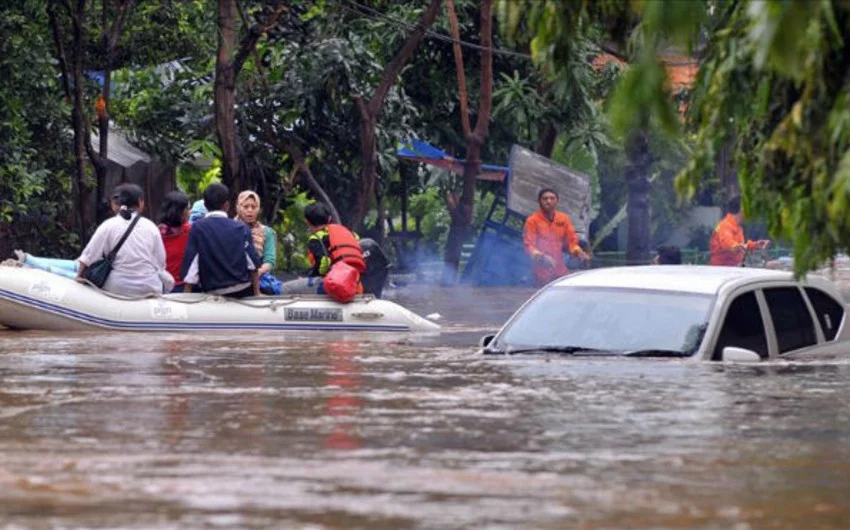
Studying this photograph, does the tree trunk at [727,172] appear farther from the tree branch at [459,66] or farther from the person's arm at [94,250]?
the person's arm at [94,250]

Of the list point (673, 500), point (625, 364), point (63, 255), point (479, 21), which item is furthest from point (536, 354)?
point (479, 21)

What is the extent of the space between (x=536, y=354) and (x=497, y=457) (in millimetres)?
3211

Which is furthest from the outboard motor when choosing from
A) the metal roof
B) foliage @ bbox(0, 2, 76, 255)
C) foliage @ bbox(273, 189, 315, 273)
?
foliage @ bbox(273, 189, 315, 273)

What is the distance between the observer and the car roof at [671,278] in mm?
12625

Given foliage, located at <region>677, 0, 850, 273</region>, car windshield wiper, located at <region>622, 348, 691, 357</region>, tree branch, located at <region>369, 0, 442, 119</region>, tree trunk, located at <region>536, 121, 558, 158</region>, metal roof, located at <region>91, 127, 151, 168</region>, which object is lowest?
car windshield wiper, located at <region>622, 348, 691, 357</region>

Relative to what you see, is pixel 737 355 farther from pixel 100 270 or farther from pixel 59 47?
pixel 59 47

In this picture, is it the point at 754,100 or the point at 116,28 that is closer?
the point at 754,100

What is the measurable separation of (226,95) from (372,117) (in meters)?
3.22

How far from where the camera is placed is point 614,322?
41.3ft

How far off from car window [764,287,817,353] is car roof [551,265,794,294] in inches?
4.5

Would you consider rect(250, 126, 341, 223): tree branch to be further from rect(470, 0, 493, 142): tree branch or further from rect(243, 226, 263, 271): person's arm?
rect(243, 226, 263, 271): person's arm

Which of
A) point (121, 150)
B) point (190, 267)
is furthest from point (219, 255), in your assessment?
point (121, 150)

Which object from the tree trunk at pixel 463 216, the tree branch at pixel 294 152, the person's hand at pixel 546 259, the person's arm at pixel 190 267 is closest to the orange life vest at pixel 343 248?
the person's arm at pixel 190 267

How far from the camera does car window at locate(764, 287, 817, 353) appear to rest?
42.4 ft
